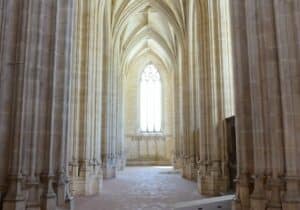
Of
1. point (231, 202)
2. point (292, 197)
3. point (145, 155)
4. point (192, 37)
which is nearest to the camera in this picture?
point (292, 197)

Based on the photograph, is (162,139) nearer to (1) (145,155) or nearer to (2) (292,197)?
(1) (145,155)

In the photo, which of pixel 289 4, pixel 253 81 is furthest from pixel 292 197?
pixel 289 4

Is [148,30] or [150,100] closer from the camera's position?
[148,30]

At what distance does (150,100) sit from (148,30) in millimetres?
8642

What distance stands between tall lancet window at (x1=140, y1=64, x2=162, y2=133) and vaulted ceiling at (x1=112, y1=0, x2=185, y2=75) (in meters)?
1.65

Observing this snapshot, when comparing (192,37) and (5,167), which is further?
(192,37)

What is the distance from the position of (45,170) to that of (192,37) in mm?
14825

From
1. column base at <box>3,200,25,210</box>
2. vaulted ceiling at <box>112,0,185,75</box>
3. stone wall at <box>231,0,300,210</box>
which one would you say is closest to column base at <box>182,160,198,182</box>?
vaulted ceiling at <box>112,0,185,75</box>

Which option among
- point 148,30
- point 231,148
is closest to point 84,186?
point 231,148

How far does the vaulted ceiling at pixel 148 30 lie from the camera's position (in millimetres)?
21984

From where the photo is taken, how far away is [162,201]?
29.7 feet

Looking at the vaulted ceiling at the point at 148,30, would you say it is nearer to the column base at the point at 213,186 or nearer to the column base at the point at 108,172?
the column base at the point at 108,172

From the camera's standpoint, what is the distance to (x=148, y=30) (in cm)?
2931

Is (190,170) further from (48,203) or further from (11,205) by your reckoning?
(11,205)
